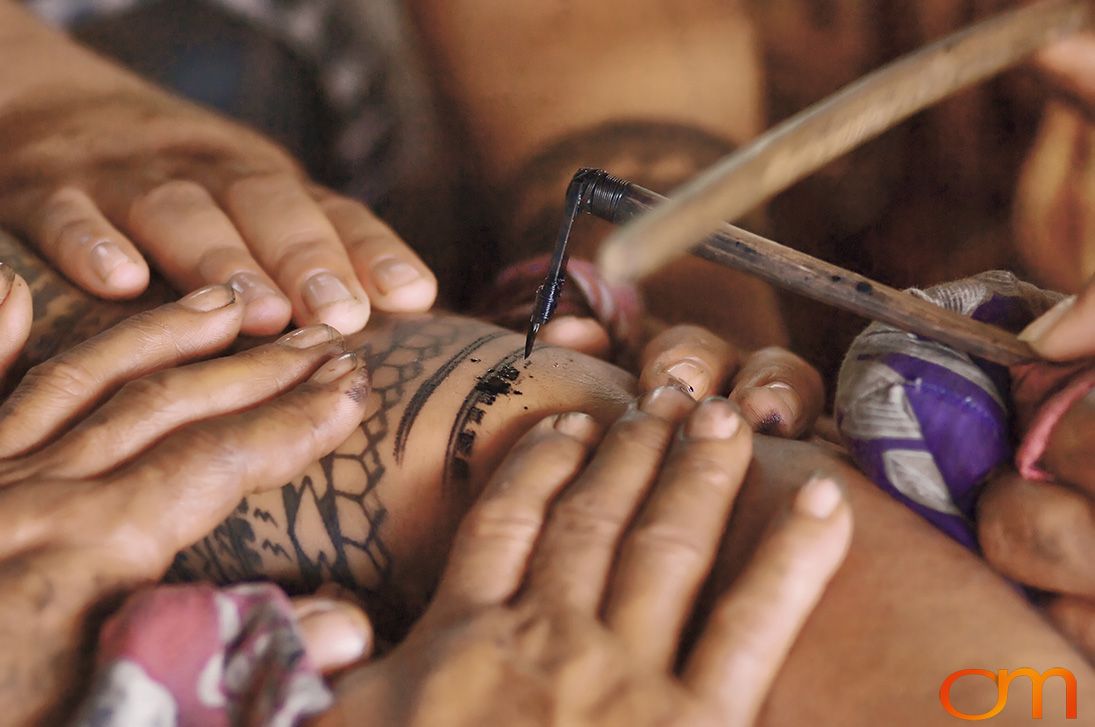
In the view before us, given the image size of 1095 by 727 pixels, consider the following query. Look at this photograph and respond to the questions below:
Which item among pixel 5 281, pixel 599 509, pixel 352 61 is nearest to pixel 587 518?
pixel 599 509

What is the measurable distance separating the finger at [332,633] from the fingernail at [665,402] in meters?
0.26

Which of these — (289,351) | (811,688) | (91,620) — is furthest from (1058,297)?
(91,620)

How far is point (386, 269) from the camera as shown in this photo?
2.83 ft

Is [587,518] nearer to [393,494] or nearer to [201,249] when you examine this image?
[393,494]

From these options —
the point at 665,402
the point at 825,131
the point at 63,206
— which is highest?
the point at 825,131

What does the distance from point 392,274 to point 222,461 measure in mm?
292

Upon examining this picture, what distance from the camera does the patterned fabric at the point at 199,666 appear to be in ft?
1.61

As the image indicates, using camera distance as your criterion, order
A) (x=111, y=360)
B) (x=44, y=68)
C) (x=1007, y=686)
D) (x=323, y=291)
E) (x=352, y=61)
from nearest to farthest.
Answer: (x=1007, y=686), (x=111, y=360), (x=323, y=291), (x=44, y=68), (x=352, y=61)

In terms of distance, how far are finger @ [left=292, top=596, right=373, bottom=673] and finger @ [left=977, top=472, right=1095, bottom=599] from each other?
1.39 feet

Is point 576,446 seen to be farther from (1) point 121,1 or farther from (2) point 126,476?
(1) point 121,1

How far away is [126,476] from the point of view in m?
0.60

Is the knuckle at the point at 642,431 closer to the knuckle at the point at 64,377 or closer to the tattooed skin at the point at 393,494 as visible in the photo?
the tattooed skin at the point at 393,494

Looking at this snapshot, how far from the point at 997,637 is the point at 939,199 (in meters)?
0.72

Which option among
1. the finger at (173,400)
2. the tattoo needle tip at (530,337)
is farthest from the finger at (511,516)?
the finger at (173,400)
